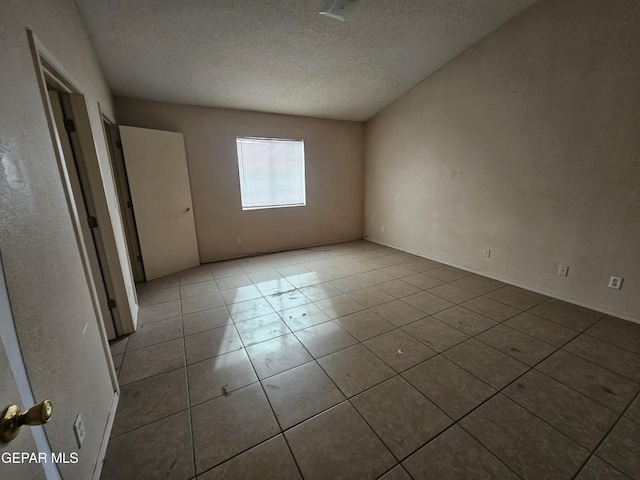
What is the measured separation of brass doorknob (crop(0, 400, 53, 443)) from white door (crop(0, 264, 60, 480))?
0.01 m

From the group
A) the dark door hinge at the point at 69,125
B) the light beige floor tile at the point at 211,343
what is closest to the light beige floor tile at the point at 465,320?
the light beige floor tile at the point at 211,343

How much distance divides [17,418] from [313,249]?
14.5ft

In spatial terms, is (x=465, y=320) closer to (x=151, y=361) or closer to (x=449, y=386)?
(x=449, y=386)

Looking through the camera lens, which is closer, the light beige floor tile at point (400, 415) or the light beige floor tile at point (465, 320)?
the light beige floor tile at point (400, 415)

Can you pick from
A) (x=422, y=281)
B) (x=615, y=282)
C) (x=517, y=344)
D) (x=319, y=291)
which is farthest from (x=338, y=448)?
(x=615, y=282)

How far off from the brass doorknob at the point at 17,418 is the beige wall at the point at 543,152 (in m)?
3.61

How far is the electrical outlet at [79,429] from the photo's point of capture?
1012mm

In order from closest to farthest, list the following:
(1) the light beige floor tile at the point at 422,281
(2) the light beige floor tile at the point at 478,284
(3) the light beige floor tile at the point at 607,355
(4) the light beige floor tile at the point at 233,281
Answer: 1. (3) the light beige floor tile at the point at 607,355
2. (2) the light beige floor tile at the point at 478,284
3. (1) the light beige floor tile at the point at 422,281
4. (4) the light beige floor tile at the point at 233,281

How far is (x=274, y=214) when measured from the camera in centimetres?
456

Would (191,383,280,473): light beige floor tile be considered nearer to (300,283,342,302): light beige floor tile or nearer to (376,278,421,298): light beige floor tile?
(300,283,342,302): light beige floor tile

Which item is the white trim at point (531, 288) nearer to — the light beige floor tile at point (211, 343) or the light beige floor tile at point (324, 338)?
the light beige floor tile at point (324, 338)

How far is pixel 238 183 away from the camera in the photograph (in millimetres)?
4133

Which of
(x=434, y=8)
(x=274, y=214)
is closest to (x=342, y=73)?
(x=434, y=8)

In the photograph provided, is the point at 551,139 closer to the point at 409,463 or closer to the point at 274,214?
the point at 409,463
